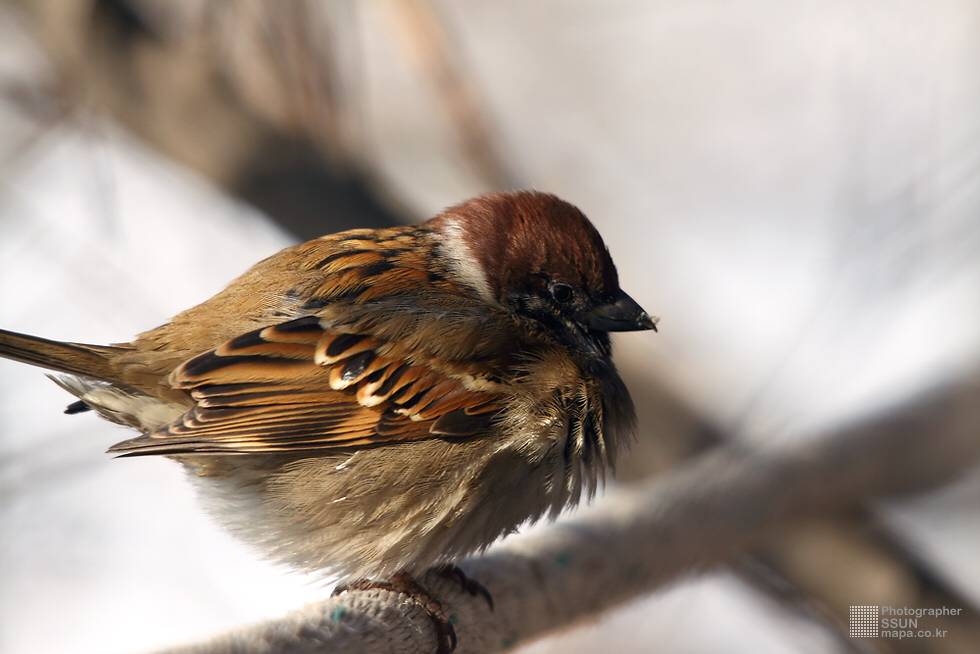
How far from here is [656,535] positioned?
3.08 m

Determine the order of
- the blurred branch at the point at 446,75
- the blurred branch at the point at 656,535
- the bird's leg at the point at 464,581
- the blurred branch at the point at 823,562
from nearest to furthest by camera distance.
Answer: the blurred branch at the point at 656,535
the bird's leg at the point at 464,581
the blurred branch at the point at 823,562
the blurred branch at the point at 446,75

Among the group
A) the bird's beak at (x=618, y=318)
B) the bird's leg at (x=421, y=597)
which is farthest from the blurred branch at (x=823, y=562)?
the bird's leg at (x=421, y=597)

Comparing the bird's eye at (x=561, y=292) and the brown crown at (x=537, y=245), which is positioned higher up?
the brown crown at (x=537, y=245)

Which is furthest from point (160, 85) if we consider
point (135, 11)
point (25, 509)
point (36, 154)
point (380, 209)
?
point (25, 509)

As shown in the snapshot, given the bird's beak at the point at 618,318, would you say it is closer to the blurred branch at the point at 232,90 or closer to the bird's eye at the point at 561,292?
the bird's eye at the point at 561,292

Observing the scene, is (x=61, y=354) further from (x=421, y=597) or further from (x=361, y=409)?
(x=421, y=597)

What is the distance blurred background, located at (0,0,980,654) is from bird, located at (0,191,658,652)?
30.9 inches

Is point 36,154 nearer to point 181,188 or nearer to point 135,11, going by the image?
point 135,11

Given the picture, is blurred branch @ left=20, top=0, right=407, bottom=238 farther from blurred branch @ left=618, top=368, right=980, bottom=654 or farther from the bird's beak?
the bird's beak

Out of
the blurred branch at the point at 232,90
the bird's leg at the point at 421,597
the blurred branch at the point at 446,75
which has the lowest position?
the bird's leg at the point at 421,597

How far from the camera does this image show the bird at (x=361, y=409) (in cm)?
258

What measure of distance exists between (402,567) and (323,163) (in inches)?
78.0

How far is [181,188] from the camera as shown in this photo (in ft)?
17.0

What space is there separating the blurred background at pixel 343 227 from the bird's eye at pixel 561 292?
99 cm
